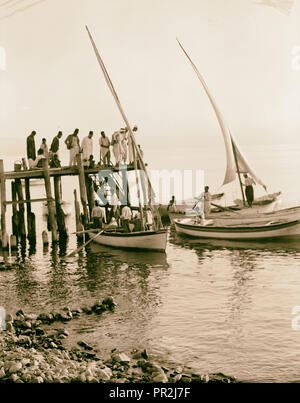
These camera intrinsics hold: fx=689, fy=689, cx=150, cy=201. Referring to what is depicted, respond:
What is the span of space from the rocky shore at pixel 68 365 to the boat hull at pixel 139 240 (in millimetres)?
6301

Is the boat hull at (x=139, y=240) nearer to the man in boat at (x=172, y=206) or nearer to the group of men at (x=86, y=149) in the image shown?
the group of men at (x=86, y=149)

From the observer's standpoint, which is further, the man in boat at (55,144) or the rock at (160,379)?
the man in boat at (55,144)

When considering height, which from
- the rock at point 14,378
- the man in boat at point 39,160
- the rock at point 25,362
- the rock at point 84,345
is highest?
the man in boat at point 39,160

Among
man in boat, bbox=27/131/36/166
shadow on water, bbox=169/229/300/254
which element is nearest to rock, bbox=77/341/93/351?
man in boat, bbox=27/131/36/166

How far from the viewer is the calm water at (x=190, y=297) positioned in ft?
35.6

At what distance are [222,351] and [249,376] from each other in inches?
34.8

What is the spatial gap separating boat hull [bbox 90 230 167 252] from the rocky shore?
630 centimetres

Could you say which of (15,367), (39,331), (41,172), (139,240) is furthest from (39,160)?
(15,367)

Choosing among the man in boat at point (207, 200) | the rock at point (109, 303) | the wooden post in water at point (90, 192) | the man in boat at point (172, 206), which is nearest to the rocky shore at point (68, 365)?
the rock at point (109, 303)

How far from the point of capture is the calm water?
35.6 feet

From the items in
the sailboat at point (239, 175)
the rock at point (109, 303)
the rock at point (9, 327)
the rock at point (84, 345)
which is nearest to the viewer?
the rock at point (84, 345)

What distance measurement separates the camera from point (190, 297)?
541 inches

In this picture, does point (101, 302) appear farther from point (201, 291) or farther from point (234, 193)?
point (234, 193)
